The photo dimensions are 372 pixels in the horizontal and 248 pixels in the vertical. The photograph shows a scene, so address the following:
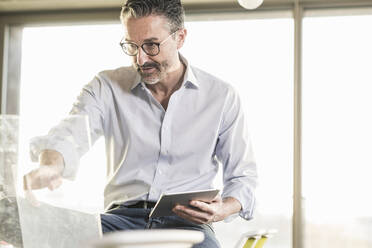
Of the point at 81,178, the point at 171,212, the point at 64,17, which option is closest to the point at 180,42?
the point at 171,212

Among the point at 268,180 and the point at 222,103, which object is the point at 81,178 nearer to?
the point at 222,103

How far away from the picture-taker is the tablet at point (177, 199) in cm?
160

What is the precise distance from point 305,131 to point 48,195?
2638 mm

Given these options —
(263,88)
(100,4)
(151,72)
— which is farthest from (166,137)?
(100,4)

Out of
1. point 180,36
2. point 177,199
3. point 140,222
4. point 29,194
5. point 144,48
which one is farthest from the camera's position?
point 180,36

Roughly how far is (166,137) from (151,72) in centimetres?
23

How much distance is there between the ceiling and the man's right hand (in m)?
2.64

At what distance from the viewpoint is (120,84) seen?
6.88 feet

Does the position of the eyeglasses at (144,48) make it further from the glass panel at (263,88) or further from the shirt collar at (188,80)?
the glass panel at (263,88)

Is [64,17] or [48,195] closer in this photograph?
[48,195]

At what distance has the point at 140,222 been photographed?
74.2 inches

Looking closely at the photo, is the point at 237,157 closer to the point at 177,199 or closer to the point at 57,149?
the point at 177,199

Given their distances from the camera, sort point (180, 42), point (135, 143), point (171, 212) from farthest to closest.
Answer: point (180, 42), point (135, 143), point (171, 212)

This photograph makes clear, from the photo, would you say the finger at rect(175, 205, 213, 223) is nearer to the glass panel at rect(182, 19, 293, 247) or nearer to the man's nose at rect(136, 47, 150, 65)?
the man's nose at rect(136, 47, 150, 65)
